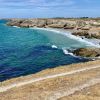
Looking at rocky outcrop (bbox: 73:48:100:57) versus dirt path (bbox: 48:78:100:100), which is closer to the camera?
dirt path (bbox: 48:78:100:100)

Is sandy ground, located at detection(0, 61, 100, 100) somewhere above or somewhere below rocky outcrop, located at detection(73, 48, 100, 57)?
above

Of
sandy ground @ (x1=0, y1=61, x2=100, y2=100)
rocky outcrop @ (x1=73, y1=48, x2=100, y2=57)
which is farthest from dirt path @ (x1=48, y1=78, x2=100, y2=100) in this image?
rocky outcrop @ (x1=73, y1=48, x2=100, y2=57)

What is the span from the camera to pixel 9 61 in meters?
61.3

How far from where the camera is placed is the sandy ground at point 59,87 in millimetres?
27362

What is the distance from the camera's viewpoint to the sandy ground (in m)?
27.4

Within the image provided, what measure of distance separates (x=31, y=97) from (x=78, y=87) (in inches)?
223

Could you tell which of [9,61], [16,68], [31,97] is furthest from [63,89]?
[9,61]

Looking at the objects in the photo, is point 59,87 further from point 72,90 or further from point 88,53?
point 88,53

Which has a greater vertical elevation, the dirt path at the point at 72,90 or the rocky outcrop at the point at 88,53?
→ the dirt path at the point at 72,90

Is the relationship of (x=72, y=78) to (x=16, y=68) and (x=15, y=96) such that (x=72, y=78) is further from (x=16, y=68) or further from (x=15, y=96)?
(x=16, y=68)

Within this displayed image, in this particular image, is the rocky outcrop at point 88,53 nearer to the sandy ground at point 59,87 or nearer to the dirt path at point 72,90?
the sandy ground at point 59,87

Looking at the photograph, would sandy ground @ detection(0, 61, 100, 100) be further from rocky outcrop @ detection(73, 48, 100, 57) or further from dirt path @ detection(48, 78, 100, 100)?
rocky outcrop @ detection(73, 48, 100, 57)

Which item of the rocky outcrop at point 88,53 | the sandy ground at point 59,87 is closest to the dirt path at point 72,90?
the sandy ground at point 59,87

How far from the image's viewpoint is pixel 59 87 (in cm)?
3017
